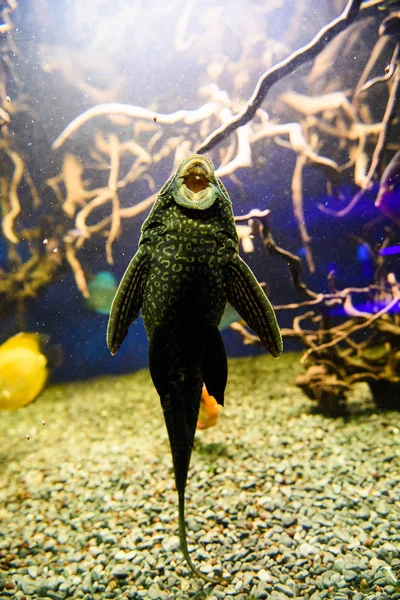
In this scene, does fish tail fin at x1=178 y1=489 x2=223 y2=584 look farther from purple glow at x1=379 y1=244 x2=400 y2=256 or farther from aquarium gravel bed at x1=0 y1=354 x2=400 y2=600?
purple glow at x1=379 y1=244 x2=400 y2=256

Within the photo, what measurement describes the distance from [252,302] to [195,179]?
781mm

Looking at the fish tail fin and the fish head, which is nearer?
the fish head

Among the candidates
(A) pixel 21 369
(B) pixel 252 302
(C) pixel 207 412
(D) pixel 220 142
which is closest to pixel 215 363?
(B) pixel 252 302

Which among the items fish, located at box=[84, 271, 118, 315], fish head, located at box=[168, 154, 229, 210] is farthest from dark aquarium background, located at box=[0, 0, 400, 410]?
fish head, located at box=[168, 154, 229, 210]

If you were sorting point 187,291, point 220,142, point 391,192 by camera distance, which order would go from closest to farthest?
A: 1. point 187,291
2. point 220,142
3. point 391,192

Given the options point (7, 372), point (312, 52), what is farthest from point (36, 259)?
point (312, 52)

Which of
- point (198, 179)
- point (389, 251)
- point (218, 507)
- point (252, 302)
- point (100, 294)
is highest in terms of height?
point (198, 179)

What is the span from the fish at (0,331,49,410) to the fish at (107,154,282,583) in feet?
14.0

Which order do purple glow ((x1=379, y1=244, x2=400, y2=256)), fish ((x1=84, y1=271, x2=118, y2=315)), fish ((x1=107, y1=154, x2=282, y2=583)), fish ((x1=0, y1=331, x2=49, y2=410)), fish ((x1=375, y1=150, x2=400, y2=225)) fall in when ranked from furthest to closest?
fish ((x1=0, y1=331, x2=49, y2=410))
purple glow ((x1=379, y1=244, x2=400, y2=256))
fish ((x1=84, y1=271, x2=118, y2=315))
fish ((x1=375, y1=150, x2=400, y2=225))
fish ((x1=107, y1=154, x2=282, y2=583))

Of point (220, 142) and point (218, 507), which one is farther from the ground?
point (220, 142)

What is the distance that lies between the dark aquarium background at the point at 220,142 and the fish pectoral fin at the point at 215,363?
1947mm

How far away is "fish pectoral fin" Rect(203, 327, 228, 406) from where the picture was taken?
2.10 metres

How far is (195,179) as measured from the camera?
7.22 feet

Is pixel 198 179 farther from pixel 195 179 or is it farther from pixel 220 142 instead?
→ pixel 220 142
